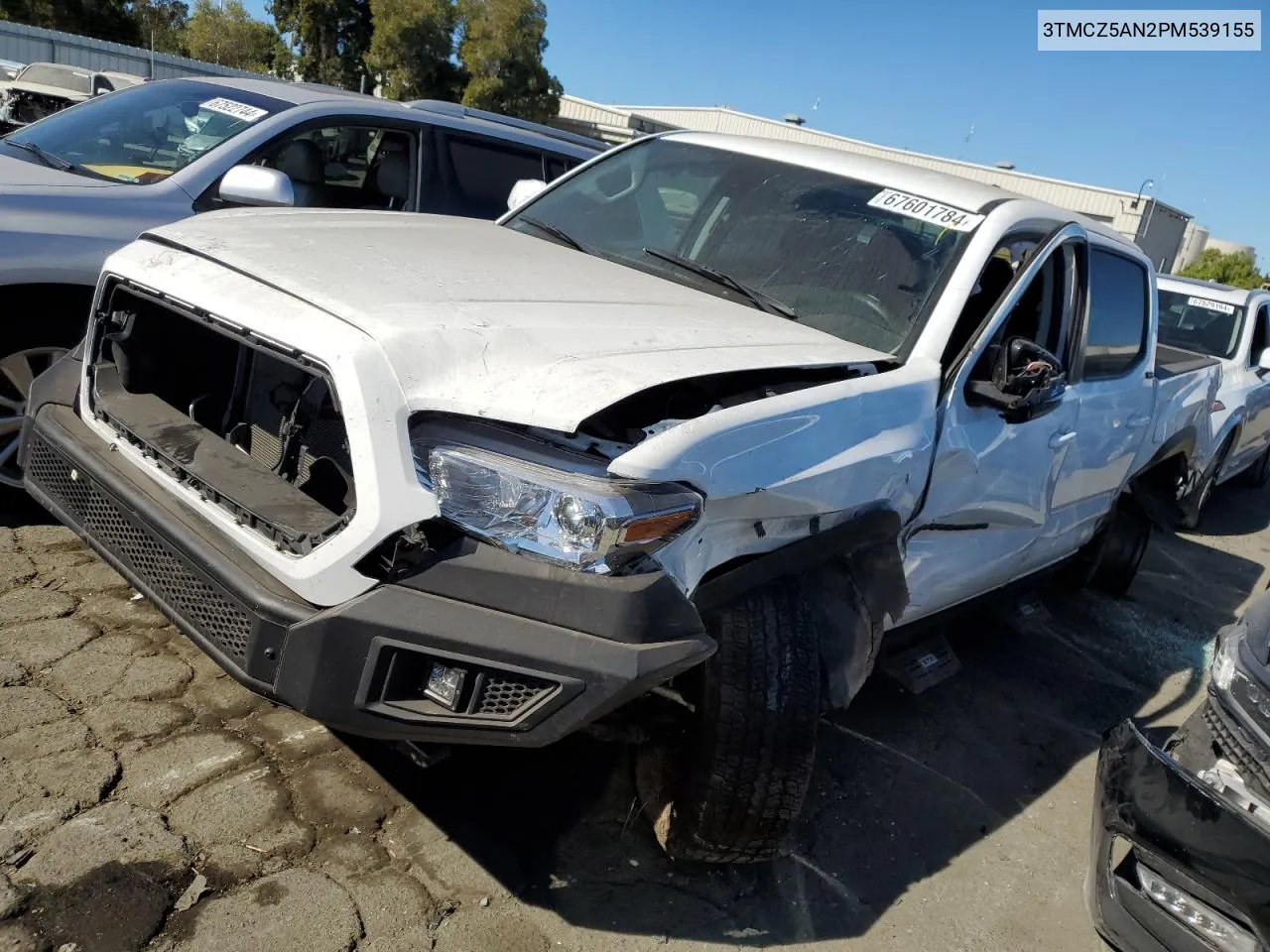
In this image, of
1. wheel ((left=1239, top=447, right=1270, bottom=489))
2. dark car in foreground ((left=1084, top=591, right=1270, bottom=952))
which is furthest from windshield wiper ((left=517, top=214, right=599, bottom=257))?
wheel ((left=1239, top=447, right=1270, bottom=489))

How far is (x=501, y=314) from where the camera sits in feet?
7.98

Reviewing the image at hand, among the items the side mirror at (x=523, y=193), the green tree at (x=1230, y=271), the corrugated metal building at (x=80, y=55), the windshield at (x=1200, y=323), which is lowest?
the corrugated metal building at (x=80, y=55)

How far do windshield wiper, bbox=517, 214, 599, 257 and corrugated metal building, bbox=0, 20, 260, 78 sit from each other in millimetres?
23157

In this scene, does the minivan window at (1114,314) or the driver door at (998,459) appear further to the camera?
the minivan window at (1114,314)

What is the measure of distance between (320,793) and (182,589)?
29.3 inches

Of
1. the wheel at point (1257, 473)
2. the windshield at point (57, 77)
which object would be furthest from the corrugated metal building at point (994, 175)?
the wheel at point (1257, 473)

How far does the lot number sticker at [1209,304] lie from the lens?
27.4 feet

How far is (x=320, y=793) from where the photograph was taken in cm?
278

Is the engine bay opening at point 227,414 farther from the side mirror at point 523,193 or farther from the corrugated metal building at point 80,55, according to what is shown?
the corrugated metal building at point 80,55

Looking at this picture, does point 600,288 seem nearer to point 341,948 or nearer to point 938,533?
point 938,533

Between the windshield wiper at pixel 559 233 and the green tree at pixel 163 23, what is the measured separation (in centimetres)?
3831

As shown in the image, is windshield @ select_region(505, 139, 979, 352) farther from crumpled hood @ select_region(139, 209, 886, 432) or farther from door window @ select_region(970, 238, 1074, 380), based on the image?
door window @ select_region(970, 238, 1074, 380)

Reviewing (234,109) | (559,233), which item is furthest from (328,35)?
(559,233)

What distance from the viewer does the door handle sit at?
3625 millimetres
